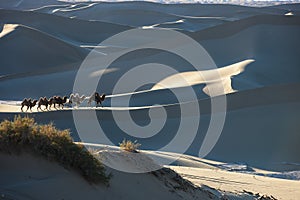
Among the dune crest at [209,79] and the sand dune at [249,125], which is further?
the dune crest at [209,79]

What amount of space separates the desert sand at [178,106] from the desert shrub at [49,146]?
127mm

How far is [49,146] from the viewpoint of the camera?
8.58 m

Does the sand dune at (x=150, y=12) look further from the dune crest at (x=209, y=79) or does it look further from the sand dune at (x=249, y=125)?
the sand dune at (x=249, y=125)

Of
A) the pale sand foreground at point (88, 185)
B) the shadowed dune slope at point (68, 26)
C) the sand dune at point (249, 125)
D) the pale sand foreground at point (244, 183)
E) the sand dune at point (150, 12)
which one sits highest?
the pale sand foreground at point (88, 185)

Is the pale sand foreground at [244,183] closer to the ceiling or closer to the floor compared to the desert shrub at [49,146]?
closer to the floor

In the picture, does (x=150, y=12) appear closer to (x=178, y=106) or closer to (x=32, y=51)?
(x=32, y=51)

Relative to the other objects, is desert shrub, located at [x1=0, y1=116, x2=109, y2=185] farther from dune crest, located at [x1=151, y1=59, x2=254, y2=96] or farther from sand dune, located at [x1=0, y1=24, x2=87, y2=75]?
sand dune, located at [x1=0, y1=24, x2=87, y2=75]

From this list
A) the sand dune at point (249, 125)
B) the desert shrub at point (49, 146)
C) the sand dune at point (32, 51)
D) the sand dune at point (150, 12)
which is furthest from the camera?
the sand dune at point (150, 12)

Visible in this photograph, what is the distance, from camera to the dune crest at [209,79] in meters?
36.2

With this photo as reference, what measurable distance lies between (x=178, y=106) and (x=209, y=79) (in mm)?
12399

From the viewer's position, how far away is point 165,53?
49875mm

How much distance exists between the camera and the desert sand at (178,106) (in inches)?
377

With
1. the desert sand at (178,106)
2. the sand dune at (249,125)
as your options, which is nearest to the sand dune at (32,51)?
the desert sand at (178,106)

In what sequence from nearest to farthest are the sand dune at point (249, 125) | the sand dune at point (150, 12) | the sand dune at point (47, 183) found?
the sand dune at point (47, 183), the sand dune at point (249, 125), the sand dune at point (150, 12)
